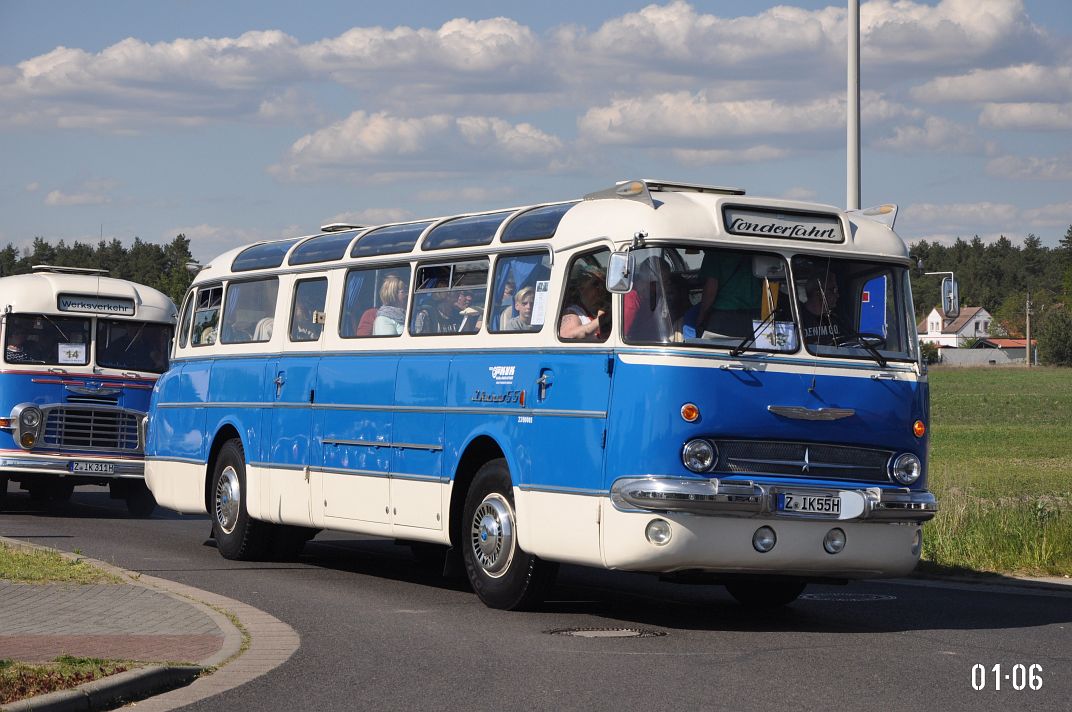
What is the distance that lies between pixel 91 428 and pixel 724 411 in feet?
44.5

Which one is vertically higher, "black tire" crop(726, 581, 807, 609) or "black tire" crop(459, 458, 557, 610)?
"black tire" crop(459, 458, 557, 610)

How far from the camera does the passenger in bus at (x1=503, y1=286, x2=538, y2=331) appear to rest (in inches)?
496

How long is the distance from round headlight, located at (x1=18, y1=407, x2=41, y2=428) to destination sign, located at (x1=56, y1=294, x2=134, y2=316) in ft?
5.26

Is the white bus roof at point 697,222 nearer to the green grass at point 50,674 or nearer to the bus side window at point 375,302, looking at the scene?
the bus side window at point 375,302

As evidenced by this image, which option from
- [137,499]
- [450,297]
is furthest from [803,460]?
[137,499]

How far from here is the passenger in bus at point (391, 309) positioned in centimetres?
1444

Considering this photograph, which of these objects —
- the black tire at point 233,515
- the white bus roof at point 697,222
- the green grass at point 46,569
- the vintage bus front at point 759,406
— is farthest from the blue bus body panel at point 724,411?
the black tire at point 233,515

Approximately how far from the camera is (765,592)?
43.6ft

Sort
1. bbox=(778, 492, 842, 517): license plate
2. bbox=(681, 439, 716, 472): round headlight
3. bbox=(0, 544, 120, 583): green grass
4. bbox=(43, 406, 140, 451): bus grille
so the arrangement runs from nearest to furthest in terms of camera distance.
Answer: bbox=(681, 439, 716, 472): round headlight, bbox=(778, 492, 842, 517): license plate, bbox=(0, 544, 120, 583): green grass, bbox=(43, 406, 140, 451): bus grille

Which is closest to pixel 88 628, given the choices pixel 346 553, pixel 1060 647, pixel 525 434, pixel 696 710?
pixel 525 434

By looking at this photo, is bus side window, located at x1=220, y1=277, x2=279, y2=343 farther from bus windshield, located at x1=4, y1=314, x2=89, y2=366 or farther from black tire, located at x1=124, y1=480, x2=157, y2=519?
black tire, located at x1=124, y1=480, x2=157, y2=519

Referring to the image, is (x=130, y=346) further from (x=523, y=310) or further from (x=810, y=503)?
(x=810, y=503)

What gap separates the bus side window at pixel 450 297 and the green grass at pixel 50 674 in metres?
5.04

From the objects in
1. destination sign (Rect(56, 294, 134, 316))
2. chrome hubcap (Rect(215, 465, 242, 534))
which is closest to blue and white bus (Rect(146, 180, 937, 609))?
chrome hubcap (Rect(215, 465, 242, 534))
